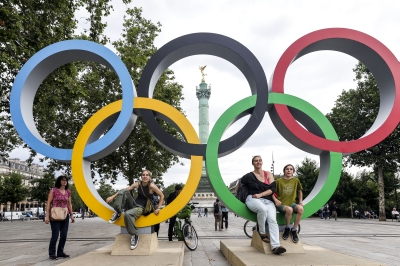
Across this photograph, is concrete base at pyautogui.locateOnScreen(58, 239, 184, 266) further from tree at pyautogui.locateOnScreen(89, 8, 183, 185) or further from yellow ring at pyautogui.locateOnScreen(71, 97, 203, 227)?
tree at pyautogui.locateOnScreen(89, 8, 183, 185)

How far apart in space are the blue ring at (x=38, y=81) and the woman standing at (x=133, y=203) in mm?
1156

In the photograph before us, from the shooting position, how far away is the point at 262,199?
6422 mm

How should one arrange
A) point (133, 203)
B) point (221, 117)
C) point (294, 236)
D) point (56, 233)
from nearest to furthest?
point (294, 236)
point (133, 203)
point (56, 233)
point (221, 117)

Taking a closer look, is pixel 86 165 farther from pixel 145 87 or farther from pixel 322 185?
pixel 322 185

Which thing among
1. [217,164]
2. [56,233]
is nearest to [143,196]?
[217,164]

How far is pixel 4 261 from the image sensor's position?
6852 millimetres

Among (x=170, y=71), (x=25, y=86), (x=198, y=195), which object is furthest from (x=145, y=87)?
(x=198, y=195)

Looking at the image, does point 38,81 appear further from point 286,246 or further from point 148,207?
point 286,246

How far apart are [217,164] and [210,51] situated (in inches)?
111

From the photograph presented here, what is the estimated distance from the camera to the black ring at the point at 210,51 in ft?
23.2

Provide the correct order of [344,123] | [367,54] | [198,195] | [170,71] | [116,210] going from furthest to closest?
[198,195] < [344,123] < [170,71] < [367,54] < [116,210]

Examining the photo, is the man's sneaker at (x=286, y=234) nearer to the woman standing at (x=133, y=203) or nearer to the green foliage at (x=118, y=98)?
the woman standing at (x=133, y=203)

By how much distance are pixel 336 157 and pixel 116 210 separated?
4.72m

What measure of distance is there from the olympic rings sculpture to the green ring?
0.06ft
